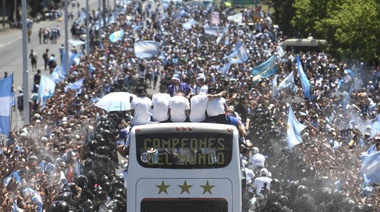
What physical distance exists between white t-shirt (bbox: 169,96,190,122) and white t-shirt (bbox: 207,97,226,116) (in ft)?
1.10

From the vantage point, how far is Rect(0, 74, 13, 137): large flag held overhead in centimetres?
2517

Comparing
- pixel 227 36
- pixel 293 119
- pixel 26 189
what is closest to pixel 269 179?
pixel 293 119

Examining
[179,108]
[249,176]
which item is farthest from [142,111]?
[249,176]

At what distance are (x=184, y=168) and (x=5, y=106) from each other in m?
9.37

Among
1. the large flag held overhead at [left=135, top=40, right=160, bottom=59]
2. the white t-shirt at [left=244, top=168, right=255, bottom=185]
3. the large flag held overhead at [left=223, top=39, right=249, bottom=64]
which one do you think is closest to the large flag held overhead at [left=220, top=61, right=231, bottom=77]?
the large flag held overhead at [left=223, top=39, right=249, bottom=64]

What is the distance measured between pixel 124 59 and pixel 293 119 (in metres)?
25.9

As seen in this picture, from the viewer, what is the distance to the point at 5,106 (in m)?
25.7

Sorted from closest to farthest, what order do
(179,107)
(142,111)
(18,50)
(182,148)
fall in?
1. (182,148)
2. (179,107)
3. (142,111)
4. (18,50)

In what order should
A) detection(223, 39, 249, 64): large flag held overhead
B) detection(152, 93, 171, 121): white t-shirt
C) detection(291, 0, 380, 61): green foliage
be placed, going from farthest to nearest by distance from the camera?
1. detection(291, 0, 380, 61): green foliage
2. detection(223, 39, 249, 64): large flag held overhead
3. detection(152, 93, 171, 121): white t-shirt

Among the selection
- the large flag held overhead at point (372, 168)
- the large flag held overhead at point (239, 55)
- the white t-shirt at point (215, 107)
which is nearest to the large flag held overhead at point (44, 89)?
the large flag held overhead at point (239, 55)

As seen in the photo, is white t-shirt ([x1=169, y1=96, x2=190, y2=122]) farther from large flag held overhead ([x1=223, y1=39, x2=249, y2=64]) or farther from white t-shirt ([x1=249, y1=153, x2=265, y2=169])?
large flag held overhead ([x1=223, y1=39, x2=249, y2=64])

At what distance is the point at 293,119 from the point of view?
26.9m

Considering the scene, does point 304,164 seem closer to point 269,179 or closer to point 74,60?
point 269,179

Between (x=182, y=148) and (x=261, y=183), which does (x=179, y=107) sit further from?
(x=261, y=183)
